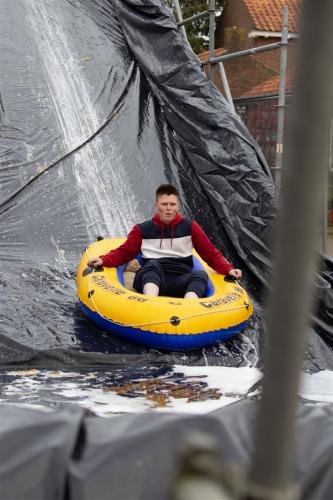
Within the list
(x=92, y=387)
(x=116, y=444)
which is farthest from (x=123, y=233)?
(x=116, y=444)

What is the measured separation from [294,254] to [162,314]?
350 cm

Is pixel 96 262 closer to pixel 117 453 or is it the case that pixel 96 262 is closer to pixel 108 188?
pixel 108 188

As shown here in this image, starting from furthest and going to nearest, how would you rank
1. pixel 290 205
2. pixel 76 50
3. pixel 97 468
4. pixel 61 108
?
1. pixel 76 50
2. pixel 61 108
3. pixel 97 468
4. pixel 290 205

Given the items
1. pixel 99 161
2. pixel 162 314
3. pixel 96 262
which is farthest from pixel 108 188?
pixel 162 314

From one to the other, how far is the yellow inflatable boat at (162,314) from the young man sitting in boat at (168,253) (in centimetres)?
21

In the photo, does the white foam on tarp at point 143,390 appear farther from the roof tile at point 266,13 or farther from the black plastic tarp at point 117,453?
the roof tile at point 266,13

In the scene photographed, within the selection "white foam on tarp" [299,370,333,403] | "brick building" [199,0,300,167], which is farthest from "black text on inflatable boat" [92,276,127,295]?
"brick building" [199,0,300,167]

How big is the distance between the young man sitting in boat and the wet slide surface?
0.42m

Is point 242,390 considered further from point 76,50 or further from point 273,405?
point 76,50

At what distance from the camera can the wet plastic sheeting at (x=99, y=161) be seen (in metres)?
4.44

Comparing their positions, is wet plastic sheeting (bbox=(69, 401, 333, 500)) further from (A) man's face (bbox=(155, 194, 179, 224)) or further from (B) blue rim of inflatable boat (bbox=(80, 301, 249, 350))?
(A) man's face (bbox=(155, 194, 179, 224))

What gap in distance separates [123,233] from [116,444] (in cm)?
414

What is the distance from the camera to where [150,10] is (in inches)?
266

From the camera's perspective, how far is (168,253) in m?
4.75
